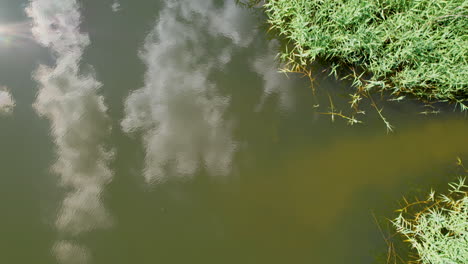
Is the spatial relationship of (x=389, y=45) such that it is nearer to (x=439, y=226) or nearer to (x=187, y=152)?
(x=439, y=226)

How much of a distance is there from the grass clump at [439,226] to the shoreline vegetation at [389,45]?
2.24 ft

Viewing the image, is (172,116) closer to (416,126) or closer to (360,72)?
(360,72)

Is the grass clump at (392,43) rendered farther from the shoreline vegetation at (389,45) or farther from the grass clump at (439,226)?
the grass clump at (439,226)

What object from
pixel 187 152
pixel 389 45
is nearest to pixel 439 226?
pixel 389 45

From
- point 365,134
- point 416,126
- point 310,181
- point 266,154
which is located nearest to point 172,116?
point 266,154

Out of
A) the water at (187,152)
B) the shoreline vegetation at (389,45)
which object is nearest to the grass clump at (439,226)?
the water at (187,152)

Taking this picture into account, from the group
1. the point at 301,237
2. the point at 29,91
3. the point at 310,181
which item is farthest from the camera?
the point at 29,91

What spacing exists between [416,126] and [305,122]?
0.81 m

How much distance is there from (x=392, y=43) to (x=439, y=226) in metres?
1.34

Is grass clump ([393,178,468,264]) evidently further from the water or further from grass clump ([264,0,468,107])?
grass clump ([264,0,468,107])

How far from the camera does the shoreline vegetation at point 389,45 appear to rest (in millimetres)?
2248

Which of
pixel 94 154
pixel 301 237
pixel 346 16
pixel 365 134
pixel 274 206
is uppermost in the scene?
pixel 346 16

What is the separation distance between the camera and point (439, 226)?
1.93 meters

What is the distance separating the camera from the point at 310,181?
2.12 metres
